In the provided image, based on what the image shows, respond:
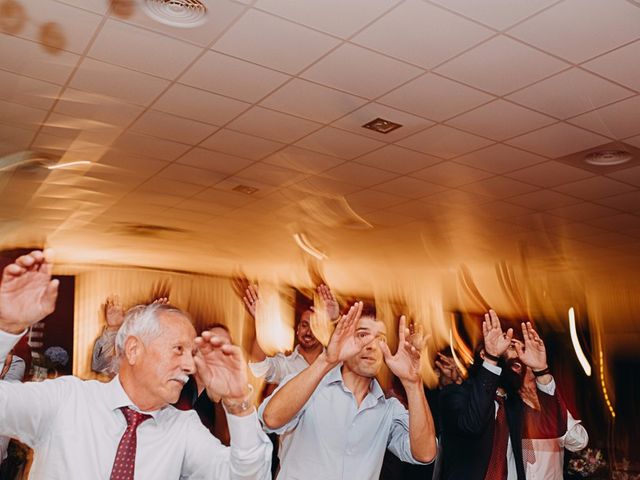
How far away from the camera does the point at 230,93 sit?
3680 millimetres

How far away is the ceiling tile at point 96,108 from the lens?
3745 mm

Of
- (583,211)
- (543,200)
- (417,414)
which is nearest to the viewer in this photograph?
(417,414)

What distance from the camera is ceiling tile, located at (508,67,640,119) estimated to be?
11.1ft

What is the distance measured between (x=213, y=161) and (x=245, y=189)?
72 cm

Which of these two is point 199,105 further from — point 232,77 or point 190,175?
point 190,175

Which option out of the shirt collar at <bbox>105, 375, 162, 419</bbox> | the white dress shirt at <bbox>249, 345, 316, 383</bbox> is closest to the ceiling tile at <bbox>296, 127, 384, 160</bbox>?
the white dress shirt at <bbox>249, 345, 316, 383</bbox>

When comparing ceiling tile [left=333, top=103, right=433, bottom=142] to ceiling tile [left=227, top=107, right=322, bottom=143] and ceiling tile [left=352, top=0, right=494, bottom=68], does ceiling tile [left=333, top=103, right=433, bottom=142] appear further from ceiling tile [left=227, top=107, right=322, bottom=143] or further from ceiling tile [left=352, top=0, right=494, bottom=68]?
ceiling tile [left=352, top=0, right=494, bottom=68]

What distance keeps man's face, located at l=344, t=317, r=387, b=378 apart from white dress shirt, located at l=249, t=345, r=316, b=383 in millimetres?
1084

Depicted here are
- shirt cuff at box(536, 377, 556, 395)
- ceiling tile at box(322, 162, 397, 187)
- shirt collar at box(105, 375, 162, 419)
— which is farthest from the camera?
ceiling tile at box(322, 162, 397, 187)

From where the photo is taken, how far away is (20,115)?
4039mm

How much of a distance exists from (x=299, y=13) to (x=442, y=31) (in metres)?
0.70

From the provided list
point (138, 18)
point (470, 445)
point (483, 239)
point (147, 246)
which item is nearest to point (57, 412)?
point (138, 18)

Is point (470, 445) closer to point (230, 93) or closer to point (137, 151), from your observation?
point (230, 93)

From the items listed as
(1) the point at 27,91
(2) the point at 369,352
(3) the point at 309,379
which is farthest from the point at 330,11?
(1) the point at 27,91
